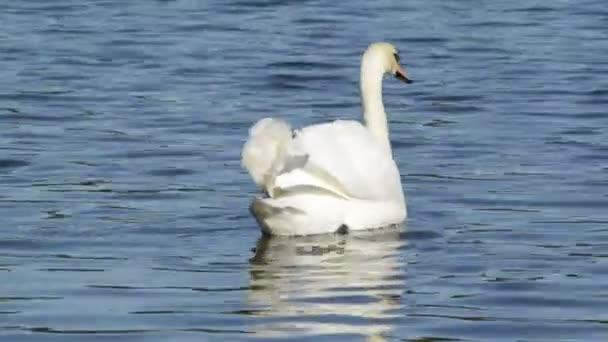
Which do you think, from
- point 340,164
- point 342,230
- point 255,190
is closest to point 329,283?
point 340,164

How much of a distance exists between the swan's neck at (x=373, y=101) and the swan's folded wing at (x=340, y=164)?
65 cm

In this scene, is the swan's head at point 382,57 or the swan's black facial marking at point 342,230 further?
the swan's head at point 382,57

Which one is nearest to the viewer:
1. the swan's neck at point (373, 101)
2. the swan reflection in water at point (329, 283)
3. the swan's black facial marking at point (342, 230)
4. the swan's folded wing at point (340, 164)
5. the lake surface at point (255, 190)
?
the swan reflection in water at point (329, 283)

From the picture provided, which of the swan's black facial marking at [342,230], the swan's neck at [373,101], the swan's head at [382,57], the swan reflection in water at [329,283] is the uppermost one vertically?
the swan's head at [382,57]

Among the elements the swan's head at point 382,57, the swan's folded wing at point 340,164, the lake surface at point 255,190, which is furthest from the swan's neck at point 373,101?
the swan's folded wing at point 340,164

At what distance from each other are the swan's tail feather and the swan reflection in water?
0.42 meters

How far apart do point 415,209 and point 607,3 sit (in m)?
12.7

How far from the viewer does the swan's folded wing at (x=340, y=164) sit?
38.3 feet

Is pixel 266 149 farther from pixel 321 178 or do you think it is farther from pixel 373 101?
pixel 373 101

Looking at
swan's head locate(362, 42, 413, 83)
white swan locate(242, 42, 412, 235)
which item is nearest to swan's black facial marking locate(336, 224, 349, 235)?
white swan locate(242, 42, 412, 235)

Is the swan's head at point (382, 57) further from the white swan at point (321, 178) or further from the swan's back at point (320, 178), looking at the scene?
the swan's back at point (320, 178)

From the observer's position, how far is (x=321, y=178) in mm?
11758

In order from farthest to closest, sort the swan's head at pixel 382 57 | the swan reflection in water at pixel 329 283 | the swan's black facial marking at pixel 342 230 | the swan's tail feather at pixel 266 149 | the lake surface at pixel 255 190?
the swan's head at pixel 382 57
the swan's black facial marking at pixel 342 230
the swan's tail feather at pixel 266 149
the lake surface at pixel 255 190
the swan reflection in water at pixel 329 283

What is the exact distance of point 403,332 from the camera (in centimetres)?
912
